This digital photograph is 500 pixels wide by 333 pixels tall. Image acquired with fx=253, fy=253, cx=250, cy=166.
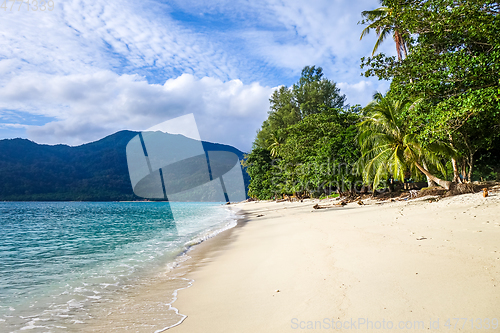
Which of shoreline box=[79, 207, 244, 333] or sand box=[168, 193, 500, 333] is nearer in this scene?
sand box=[168, 193, 500, 333]

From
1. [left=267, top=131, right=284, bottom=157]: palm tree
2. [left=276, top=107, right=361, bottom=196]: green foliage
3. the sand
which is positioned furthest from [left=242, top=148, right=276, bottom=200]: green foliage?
the sand

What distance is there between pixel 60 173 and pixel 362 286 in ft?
479

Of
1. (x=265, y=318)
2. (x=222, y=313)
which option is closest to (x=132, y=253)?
(x=222, y=313)

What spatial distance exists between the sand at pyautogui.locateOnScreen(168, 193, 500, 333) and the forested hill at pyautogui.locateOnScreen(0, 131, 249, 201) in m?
107

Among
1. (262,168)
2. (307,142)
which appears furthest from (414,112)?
(262,168)

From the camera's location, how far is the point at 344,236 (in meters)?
6.21

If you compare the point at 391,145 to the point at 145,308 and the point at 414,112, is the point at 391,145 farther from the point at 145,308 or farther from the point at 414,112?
the point at 145,308

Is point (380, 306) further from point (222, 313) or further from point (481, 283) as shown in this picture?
point (222, 313)

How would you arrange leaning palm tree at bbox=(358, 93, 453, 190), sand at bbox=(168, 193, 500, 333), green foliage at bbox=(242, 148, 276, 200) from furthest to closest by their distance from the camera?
green foliage at bbox=(242, 148, 276, 200)
leaning palm tree at bbox=(358, 93, 453, 190)
sand at bbox=(168, 193, 500, 333)

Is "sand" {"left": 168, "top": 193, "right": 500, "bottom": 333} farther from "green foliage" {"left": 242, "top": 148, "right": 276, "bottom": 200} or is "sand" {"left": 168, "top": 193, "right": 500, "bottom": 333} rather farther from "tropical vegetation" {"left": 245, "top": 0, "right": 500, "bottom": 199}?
"green foliage" {"left": 242, "top": 148, "right": 276, "bottom": 200}

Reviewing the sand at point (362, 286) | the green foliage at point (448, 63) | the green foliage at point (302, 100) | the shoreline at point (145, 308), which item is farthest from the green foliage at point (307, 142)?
the shoreline at point (145, 308)

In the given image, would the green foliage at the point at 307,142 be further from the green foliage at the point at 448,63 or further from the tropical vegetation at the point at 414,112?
the green foliage at the point at 448,63

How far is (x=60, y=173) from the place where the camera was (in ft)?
388

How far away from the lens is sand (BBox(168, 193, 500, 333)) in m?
2.41
